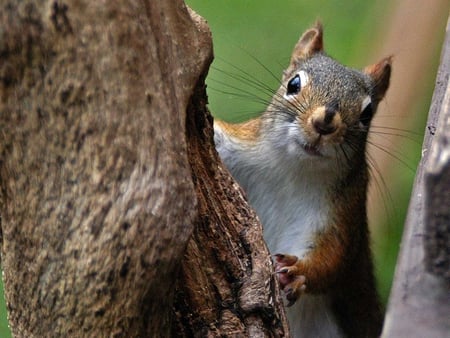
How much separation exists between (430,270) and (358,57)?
3069mm

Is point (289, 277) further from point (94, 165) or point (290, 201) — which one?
point (94, 165)

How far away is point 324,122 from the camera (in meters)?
2.59

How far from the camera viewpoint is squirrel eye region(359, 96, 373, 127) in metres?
2.83

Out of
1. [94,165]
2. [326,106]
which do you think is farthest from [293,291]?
[94,165]

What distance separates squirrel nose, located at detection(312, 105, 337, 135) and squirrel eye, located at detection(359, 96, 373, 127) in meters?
0.23

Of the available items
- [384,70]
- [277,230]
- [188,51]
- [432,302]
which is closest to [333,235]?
[277,230]

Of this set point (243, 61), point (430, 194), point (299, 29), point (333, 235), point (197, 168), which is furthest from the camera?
point (299, 29)

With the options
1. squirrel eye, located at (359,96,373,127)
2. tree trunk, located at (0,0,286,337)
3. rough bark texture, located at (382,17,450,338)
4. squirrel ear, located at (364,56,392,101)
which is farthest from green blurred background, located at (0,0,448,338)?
rough bark texture, located at (382,17,450,338)

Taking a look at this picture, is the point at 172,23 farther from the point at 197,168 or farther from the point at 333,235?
the point at 333,235

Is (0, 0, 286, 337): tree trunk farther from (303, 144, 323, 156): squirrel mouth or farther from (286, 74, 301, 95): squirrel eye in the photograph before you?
(286, 74, 301, 95): squirrel eye

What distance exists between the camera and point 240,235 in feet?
6.67

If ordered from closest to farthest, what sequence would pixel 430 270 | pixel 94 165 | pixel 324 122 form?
pixel 430 270, pixel 94 165, pixel 324 122

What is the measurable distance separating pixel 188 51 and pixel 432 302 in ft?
2.41

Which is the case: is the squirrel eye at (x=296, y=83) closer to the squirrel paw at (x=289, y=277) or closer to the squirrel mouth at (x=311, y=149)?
the squirrel mouth at (x=311, y=149)
